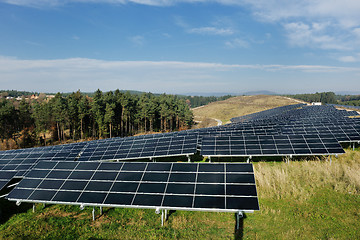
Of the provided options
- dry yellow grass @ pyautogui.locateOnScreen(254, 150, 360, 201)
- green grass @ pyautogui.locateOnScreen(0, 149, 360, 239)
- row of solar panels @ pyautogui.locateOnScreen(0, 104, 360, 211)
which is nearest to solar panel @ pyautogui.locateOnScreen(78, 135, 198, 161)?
row of solar panels @ pyautogui.locateOnScreen(0, 104, 360, 211)

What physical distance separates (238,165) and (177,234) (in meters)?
4.70

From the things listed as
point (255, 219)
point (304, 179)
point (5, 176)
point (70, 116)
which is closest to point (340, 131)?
point (304, 179)

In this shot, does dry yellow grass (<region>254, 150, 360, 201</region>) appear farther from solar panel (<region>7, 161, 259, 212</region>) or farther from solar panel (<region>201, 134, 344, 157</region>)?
solar panel (<region>7, 161, 259, 212</region>)

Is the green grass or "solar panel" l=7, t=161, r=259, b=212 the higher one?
"solar panel" l=7, t=161, r=259, b=212

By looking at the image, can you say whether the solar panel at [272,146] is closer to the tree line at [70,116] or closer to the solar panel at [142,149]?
the solar panel at [142,149]

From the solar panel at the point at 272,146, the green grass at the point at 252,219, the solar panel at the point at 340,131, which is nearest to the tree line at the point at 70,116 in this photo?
the solar panel at the point at 272,146

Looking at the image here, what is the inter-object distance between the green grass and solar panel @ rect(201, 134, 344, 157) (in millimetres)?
2818

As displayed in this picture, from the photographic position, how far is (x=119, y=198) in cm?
1033

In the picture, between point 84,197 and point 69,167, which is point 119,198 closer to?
point 84,197

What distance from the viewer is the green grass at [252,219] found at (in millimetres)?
9898

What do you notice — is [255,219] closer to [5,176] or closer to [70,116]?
[5,176]

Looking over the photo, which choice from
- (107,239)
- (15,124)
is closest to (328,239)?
(107,239)

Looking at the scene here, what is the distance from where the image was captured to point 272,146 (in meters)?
17.7

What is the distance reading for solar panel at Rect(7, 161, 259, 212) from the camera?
9555 mm
